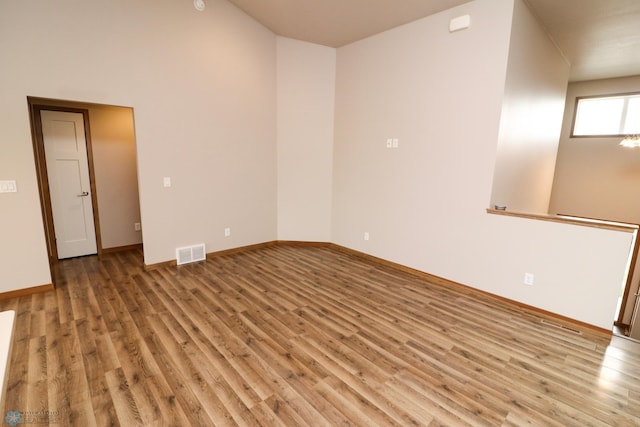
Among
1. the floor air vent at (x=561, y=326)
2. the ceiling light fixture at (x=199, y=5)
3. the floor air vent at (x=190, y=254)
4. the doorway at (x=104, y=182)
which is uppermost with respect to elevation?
the ceiling light fixture at (x=199, y=5)

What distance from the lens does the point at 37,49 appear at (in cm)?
284

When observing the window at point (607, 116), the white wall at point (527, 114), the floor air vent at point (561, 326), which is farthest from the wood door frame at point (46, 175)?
the window at point (607, 116)

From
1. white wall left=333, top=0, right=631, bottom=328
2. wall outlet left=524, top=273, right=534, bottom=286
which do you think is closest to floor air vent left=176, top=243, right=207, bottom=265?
white wall left=333, top=0, right=631, bottom=328

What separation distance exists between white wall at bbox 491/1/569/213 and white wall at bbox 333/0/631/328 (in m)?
0.24

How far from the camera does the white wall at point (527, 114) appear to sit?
322cm

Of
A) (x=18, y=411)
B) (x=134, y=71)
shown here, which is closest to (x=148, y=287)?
(x=18, y=411)

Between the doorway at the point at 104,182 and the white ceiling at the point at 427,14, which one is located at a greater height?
the white ceiling at the point at 427,14

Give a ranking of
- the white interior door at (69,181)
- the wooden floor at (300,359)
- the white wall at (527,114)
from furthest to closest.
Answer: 1. the white interior door at (69,181)
2. the white wall at (527,114)
3. the wooden floor at (300,359)

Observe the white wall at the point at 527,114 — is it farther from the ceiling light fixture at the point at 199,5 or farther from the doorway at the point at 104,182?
the doorway at the point at 104,182

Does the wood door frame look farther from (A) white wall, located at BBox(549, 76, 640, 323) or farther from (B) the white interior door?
(A) white wall, located at BBox(549, 76, 640, 323)

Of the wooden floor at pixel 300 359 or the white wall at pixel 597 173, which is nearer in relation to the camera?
the wooden floor at pixel 300 359

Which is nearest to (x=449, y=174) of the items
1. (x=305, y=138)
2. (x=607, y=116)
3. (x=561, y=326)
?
(x=561, y=326)

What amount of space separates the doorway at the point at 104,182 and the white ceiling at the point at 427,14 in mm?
2561

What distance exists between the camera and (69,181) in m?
4.05
